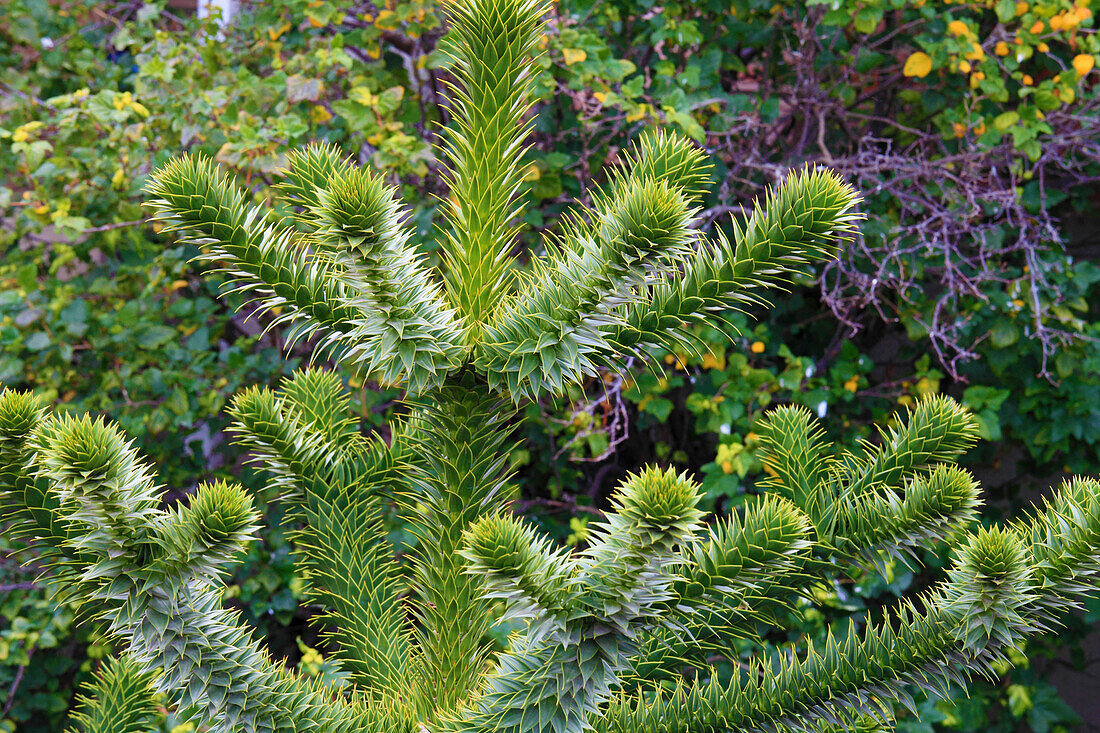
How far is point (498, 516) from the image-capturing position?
3.53 feet

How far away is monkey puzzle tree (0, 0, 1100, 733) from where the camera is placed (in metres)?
0.94

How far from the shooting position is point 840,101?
9.41 ft

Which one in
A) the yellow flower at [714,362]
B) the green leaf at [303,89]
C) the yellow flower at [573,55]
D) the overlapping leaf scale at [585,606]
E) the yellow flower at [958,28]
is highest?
the yellow flower at [958,28]

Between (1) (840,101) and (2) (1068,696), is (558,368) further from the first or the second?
(2) (1068,696)

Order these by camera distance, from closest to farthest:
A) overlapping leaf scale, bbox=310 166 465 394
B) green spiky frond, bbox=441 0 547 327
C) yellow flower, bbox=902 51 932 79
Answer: overlapping leaf scale, bbox=310 166 465 394, green spiky frond, bbox=441 0 547 327, yellow flower, bbox=902 51 932 79

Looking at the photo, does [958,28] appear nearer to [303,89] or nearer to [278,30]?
[303,89]

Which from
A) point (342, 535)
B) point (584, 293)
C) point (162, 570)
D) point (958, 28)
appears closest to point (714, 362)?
point (958, 28)

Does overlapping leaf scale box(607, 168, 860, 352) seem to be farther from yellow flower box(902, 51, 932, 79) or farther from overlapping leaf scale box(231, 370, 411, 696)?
yellow flower box(902, 51, 932, 79)

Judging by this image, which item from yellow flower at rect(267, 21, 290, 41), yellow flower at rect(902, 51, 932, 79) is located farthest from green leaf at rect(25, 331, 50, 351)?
yellow flower at rect(902, 51, 932, 79)

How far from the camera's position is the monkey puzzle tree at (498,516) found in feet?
3.07

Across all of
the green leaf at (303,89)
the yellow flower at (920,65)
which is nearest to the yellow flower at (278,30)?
the green leaf at (303,89)

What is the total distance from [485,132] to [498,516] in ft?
1.69

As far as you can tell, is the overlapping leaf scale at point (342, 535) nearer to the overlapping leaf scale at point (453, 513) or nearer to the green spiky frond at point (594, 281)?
the overlapping leaf scale at point (453, 513)

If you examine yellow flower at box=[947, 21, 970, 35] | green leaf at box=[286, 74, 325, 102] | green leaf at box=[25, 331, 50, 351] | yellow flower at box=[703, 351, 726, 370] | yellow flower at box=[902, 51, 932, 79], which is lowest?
yellow flower at box=[703, 351, 726, 370]
